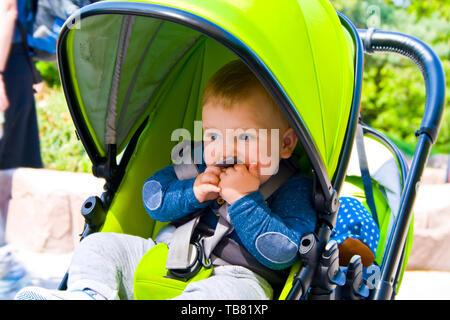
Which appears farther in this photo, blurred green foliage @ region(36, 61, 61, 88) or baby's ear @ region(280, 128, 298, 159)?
blurred green foliage @ region(36, 61, 61, 88)

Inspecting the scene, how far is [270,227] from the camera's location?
5.14ft

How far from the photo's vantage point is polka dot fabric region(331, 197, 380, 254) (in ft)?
6.29

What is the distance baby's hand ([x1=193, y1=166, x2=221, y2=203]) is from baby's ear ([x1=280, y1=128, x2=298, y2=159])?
26 cm

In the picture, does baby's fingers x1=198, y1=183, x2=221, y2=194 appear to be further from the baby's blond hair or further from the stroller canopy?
the stroller canopy

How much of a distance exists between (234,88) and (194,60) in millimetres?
651

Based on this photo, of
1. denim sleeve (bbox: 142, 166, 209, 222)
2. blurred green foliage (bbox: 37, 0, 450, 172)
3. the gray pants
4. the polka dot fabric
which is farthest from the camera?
blurred green foliage (bbox: 37, 0, 450, 172)

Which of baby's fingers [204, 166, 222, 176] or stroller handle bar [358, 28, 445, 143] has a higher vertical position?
stroller handle bar [358, 28, 445, 143]

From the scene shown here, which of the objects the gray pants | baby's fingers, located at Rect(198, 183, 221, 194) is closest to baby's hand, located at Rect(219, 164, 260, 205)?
baby's fingers, located at Rect(198, 183, 221, 194)

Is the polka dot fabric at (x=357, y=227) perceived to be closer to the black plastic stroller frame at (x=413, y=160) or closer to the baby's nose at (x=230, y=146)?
the black plastic stroller frame at (x=413, y=160)

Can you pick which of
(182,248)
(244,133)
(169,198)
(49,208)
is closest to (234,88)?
(244,133)

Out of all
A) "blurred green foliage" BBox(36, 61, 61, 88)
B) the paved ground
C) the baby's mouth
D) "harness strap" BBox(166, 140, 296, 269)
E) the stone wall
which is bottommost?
the paved ground

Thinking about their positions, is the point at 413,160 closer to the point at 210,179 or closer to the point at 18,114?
the point at 210,179

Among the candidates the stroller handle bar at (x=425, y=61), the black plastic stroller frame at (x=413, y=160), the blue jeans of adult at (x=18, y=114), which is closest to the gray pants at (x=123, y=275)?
the black plastic stroller frame at (x=413, y=160)

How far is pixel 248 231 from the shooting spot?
1584 millimetres
